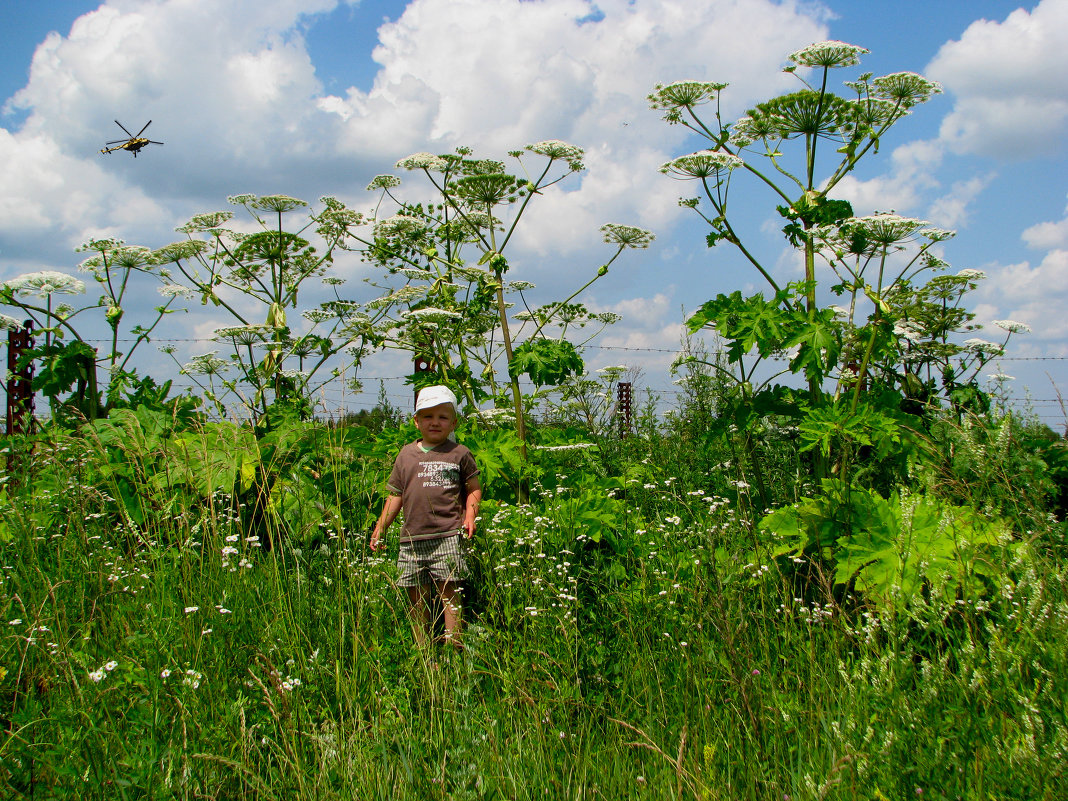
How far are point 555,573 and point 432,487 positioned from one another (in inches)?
38.5

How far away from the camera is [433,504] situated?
4.00 metres

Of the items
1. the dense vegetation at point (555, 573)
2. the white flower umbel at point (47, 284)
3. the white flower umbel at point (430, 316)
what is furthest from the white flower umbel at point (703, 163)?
the white flower umbel at point (47, 284)

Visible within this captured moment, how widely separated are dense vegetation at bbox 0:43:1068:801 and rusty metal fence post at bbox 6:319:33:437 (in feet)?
4.36

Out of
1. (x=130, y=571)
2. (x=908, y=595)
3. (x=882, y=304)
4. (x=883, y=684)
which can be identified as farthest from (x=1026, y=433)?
(x=130, y=571)

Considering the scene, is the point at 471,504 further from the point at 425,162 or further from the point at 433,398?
the point at 425,162

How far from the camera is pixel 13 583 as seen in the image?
3736 millimetres

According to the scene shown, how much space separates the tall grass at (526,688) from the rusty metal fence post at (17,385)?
15.1 ft

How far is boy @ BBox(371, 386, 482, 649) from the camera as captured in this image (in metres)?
3.94

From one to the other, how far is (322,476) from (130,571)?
4.83 feet

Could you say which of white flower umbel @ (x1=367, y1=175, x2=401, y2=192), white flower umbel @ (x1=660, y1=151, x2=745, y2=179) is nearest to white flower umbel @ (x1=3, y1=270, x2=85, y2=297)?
white flower umbel @ (x1=367, y1=175, x2=401, y2=192)

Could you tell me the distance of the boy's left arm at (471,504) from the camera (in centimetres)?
393

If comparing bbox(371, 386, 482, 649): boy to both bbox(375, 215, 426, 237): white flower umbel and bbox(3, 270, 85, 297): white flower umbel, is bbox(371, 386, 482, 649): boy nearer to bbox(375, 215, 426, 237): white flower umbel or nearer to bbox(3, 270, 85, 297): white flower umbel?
bbox(375, 215, 426, 237): white flower umbel

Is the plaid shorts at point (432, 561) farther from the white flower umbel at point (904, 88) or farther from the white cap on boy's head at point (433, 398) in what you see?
the white flower umbel at point (904, 88)

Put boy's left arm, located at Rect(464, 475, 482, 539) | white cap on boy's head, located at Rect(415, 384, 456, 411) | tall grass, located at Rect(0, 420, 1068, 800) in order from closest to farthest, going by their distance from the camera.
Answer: tall grass, located at Rect(0, 420, 1068, 800) → boy's left arm, located at Rect(464, 475, 482, 539) → white cap on boy's head, located at Rect(415, 384, 456, 411)
